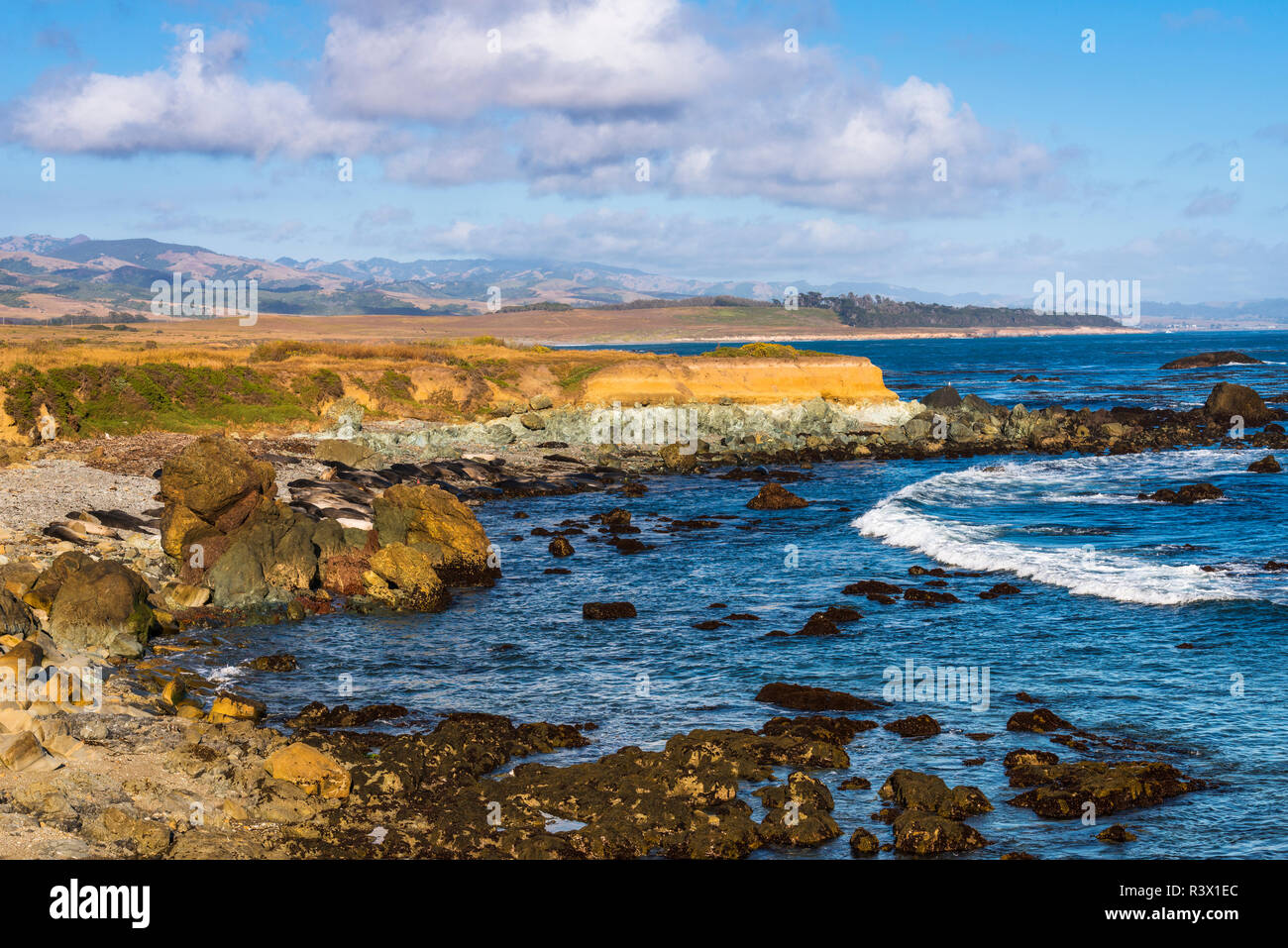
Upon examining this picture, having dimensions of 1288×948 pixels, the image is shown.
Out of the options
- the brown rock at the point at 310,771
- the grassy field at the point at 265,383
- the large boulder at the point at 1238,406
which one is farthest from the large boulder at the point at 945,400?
the brown rock at the point at 310,771

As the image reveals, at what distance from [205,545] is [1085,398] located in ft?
304

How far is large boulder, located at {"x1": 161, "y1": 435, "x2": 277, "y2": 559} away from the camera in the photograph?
98.8 feet

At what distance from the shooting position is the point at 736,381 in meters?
82.1

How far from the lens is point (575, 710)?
2058 cm

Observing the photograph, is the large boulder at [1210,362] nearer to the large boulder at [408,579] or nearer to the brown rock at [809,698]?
the large boulder at [408,579]

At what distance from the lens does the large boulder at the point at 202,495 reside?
1186 inches

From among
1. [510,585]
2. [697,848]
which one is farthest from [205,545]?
[697,848]

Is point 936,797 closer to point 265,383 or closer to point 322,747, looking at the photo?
point 322,747

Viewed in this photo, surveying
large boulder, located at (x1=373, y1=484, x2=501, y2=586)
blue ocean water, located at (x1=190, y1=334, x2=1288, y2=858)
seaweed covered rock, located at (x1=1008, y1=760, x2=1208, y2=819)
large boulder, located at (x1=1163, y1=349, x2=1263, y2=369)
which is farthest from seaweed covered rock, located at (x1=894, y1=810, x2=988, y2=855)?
large boulder, located at (x1=1163, y1=349, x2=1263, y2=369)

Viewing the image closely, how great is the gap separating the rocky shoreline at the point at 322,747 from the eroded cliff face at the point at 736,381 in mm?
45081

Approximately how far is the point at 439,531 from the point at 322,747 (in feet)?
51.2

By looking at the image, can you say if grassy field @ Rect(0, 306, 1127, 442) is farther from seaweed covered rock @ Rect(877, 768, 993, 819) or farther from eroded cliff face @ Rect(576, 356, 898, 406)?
seaweed covered rock @ Rect(877, 768, 993, 819)

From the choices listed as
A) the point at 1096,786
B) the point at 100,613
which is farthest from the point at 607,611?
the point at 1096,786
